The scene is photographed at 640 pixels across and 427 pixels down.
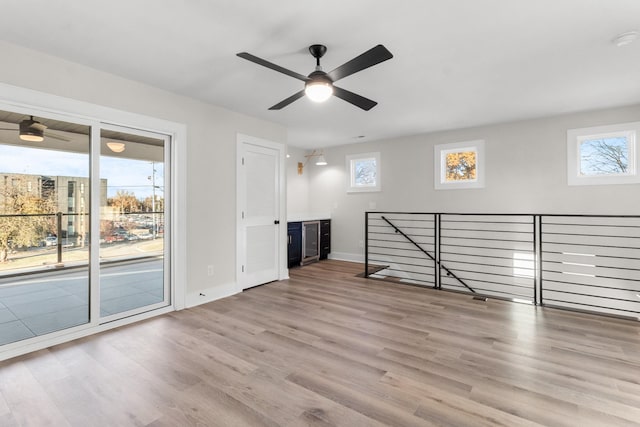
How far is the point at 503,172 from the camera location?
16.5ft

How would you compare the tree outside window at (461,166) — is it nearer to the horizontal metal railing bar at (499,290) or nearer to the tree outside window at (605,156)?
the tree outside window at (605,156)

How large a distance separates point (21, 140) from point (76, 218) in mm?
773

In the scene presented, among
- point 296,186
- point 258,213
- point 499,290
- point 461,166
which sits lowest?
point 499,290

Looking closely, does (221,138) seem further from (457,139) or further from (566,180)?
(566,180)

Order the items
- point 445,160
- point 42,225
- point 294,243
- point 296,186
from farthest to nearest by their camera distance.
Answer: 1. point 296,186
2. point 294,243
3. point 445,160
4. point 42,225

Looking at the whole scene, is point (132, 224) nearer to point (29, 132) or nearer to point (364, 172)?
point (29, 132)

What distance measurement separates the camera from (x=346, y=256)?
265 inches

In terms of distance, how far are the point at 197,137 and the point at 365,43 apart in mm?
2347

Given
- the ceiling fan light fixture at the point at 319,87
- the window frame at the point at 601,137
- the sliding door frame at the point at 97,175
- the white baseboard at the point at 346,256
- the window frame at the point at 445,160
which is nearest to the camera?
the ceiling fan light fixture at the point at 319,87

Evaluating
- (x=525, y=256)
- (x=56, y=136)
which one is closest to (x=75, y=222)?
(x=56, y=136)

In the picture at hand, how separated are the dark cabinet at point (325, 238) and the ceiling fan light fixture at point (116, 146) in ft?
13.4

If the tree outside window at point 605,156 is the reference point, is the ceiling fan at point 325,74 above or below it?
above

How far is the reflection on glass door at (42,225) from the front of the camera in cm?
262

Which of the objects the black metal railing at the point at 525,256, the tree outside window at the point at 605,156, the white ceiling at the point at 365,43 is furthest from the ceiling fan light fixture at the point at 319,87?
the tree outside window at the point at 605,156
